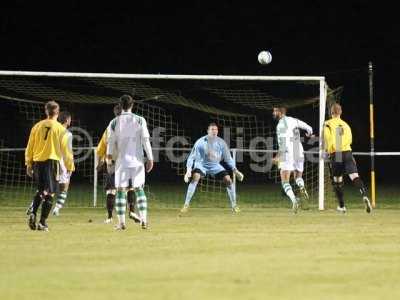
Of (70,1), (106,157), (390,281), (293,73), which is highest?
(70,1)

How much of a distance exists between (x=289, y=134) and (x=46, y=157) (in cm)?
699

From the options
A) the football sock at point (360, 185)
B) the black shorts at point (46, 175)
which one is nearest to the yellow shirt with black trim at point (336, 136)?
the football sock at point (360, 185)

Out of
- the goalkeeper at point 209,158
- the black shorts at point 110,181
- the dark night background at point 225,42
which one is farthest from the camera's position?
the dark night background at point 225,42

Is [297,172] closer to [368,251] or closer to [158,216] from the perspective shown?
[158,216]

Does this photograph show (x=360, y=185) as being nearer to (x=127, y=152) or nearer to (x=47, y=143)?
(x=127, y=152)

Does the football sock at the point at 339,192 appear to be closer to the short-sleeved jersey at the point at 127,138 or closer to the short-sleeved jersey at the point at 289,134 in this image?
the short-sleeved jersey at the point at 289,134

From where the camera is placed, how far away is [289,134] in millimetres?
19203

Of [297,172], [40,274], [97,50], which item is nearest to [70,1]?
[97,50]

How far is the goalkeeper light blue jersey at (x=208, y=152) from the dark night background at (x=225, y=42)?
2254cm

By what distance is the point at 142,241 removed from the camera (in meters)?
11.5

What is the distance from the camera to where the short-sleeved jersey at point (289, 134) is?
19.0 meters

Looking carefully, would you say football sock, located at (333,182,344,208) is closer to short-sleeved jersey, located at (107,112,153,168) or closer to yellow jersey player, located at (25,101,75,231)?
short-sleeved jersey, located at (107,112,153,168)

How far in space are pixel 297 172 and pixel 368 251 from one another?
360 inches

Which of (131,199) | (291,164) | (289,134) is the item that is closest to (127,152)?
(131,199)
